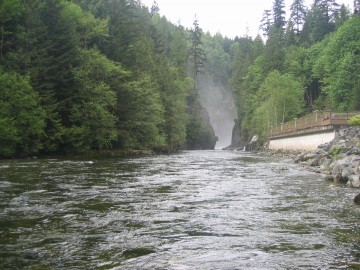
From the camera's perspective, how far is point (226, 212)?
26.3 feet

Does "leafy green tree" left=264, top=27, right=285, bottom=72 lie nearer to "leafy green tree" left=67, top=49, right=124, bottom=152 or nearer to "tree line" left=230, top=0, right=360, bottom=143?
"tree line" left=230, top=0, right=360, bottom=143

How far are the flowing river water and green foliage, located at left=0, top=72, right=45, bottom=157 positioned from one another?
15.8 metres

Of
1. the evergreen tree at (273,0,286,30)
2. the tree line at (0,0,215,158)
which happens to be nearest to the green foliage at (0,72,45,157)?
the tree line at (0,0,215,158)

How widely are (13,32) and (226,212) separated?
30.4m

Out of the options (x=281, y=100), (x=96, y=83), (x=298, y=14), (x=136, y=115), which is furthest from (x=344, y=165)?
(x=298, y=14)

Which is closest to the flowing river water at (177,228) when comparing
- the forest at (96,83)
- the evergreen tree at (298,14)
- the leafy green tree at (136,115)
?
the forest at (96,83)

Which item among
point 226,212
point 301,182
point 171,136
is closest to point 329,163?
point 301,182

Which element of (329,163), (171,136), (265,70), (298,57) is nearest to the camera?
(329,163)

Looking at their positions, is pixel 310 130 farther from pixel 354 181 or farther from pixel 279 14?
pixel 279 14

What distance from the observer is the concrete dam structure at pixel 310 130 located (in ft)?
97.2

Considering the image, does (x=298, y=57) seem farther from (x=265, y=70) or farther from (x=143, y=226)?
(x=143, y=226)

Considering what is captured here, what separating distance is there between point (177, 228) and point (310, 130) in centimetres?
3157

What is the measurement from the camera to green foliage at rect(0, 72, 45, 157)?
25953 millimetres

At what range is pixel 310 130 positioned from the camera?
117 ft
